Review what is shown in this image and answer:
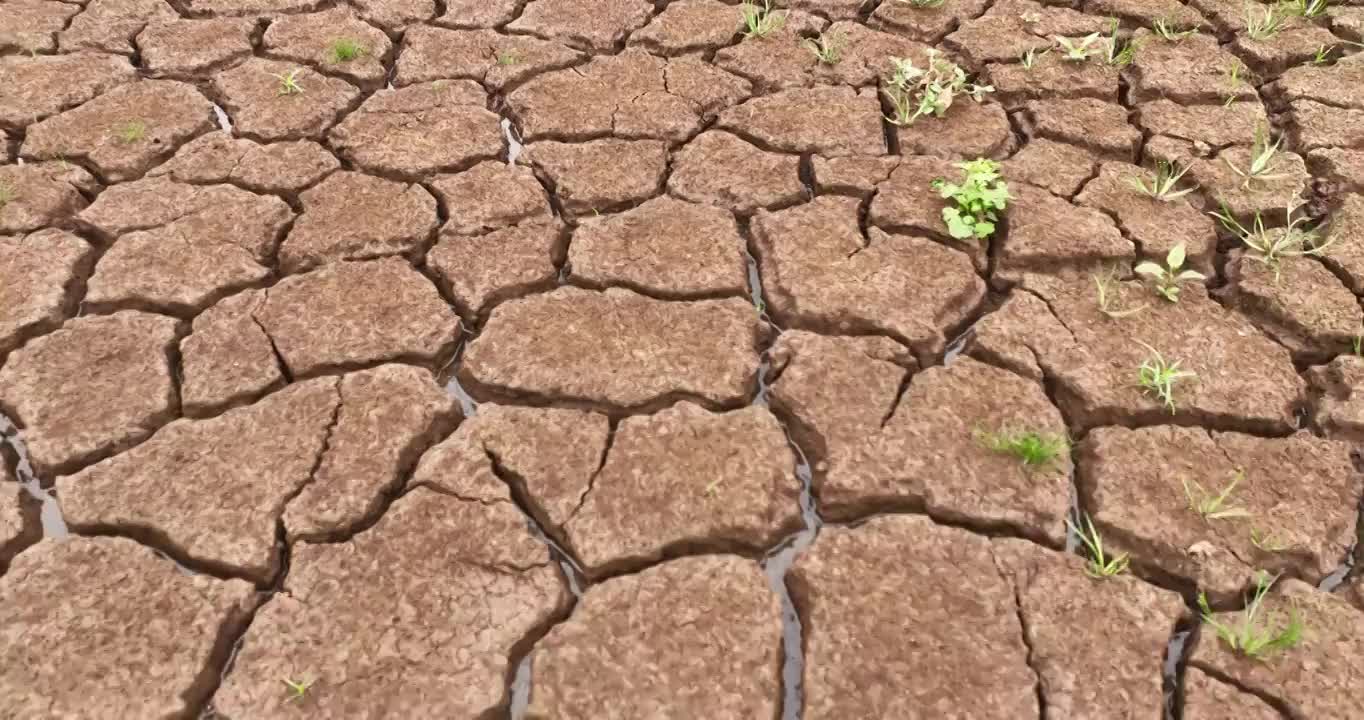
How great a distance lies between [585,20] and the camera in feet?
10.5

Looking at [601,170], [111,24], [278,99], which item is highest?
[111,24]

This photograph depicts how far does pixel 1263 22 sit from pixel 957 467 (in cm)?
239

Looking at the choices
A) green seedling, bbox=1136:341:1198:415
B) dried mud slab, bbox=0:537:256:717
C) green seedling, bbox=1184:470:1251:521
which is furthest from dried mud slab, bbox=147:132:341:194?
green seedling, bbox=1184:470:1251:521

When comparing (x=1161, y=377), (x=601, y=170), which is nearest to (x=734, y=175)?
(x=601, y=170)

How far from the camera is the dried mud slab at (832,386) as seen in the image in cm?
186

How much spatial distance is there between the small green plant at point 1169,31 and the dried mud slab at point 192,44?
3.06 m

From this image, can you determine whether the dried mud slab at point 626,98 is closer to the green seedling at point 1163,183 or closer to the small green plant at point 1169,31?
the green seedling at point 1163,183

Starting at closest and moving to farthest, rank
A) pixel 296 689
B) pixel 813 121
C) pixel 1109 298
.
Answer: pixel 296 689, pixel 1109 298, pixel 813 121

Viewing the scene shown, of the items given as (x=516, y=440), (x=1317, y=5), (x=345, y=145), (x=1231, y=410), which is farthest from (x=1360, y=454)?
(x=345, y=145)

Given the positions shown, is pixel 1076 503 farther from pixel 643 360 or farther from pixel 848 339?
pixel 643 360

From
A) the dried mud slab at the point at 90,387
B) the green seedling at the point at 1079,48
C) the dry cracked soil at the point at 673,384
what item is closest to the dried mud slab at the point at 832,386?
the dry cracked soil at the point at 673,384

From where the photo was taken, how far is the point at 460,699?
147 cm

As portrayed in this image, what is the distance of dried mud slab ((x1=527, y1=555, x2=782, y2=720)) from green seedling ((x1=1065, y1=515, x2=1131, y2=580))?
57cm

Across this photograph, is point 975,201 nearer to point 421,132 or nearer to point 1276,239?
point 1276,239
